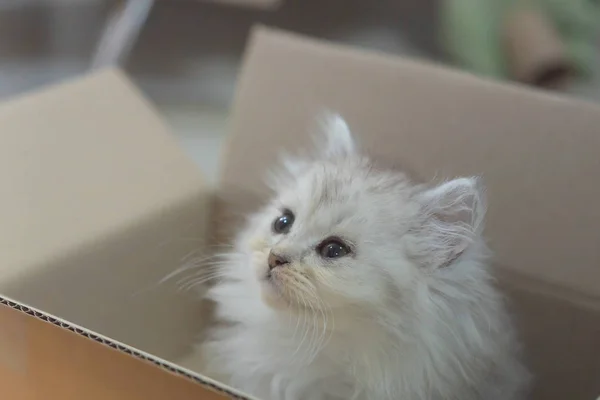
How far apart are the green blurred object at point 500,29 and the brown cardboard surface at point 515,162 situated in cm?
92

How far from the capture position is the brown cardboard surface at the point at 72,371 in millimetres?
706

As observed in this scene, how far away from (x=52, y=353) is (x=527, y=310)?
2.17ft

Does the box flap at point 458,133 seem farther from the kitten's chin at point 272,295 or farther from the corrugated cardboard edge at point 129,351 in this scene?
the corrugated cardboard edge at point 129,351

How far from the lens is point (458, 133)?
3.67 feet

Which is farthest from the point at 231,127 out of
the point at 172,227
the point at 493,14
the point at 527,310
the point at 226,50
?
the point at 226,50

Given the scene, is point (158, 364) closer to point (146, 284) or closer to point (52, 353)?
point (52, 353)

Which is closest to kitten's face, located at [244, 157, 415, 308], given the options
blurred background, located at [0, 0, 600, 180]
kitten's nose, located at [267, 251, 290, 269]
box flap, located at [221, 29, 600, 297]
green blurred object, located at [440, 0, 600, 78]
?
kitten's nose, located at [267, 251, 290, 269]

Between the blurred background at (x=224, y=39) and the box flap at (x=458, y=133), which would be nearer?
the box flap at (x=458, y=133)

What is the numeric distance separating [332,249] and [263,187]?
38 centimetres

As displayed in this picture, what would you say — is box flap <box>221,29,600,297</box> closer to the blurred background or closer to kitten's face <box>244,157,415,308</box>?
kitten's face <box>244,157,415,308</box>

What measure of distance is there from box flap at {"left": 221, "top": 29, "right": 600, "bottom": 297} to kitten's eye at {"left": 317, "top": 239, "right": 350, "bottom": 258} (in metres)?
0.22

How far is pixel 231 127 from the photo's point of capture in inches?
50.3

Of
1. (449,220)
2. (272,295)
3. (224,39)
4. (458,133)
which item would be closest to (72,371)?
(272,295)

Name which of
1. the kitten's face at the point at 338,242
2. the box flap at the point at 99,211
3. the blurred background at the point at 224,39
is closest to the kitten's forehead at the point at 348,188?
the kitten's face at the point at 338,242
